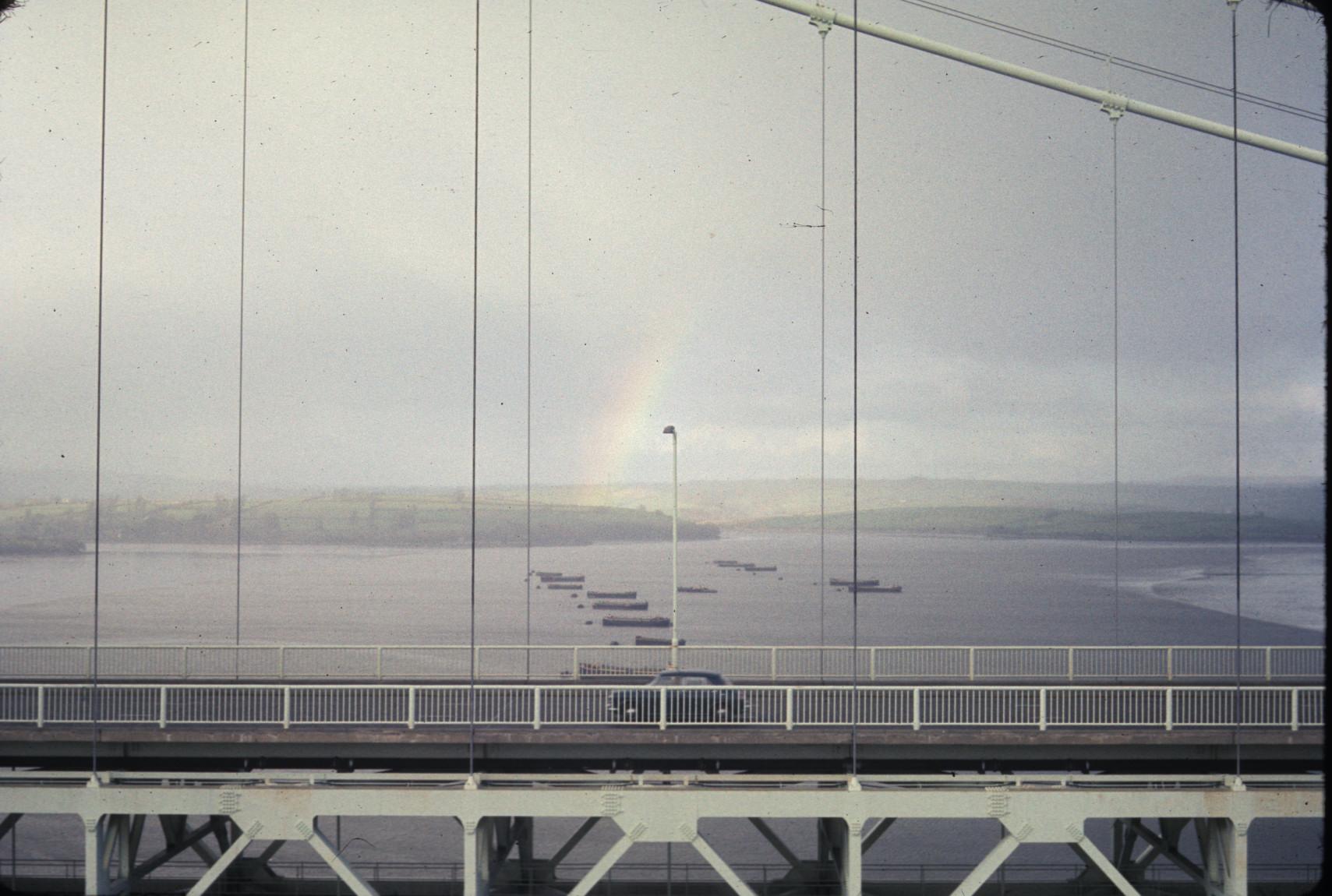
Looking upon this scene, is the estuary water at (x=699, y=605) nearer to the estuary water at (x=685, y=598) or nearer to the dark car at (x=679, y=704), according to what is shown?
the estuary water at (x=685, y=598)

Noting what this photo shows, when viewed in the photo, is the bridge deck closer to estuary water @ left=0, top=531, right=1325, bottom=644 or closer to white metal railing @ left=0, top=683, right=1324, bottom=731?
white metal railing @ left=0, top=683, right=1324, bottom=731

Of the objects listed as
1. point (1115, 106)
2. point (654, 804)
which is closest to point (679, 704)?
point (654, 804)

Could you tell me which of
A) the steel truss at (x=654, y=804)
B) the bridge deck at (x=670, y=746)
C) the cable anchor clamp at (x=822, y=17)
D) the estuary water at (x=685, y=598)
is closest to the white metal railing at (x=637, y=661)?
the estuary water at (x=685, y=598)

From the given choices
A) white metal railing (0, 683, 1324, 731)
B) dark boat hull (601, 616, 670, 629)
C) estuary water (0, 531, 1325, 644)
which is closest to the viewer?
white metal railing (0, 683, 1324, 731)

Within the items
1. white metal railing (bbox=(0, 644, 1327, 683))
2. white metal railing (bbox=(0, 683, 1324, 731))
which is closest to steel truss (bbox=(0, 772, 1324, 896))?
white metal railing (bbox=(0, 683, 1324, 731))

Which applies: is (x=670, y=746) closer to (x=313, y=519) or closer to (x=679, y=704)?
(x=679, y=704)

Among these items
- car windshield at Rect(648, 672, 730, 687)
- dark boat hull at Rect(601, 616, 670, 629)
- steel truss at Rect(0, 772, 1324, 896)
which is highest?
car windshield at Rect(648, 672, 730, 687)
